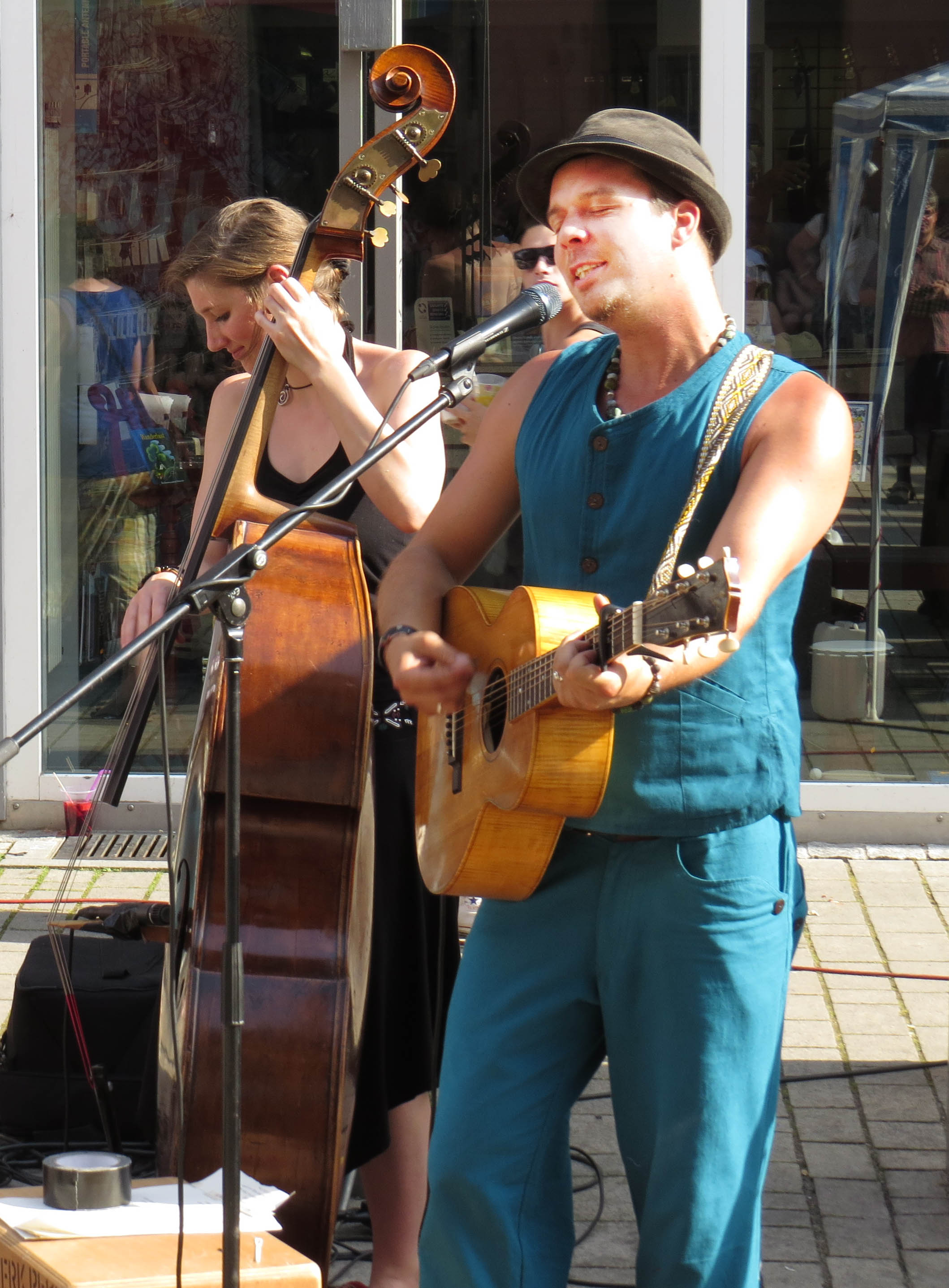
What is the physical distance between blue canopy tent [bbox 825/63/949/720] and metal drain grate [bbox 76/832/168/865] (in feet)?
9.41

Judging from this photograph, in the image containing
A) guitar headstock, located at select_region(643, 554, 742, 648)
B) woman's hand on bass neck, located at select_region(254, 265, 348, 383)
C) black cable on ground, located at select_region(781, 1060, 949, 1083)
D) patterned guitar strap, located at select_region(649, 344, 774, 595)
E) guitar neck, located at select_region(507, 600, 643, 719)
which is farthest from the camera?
black cable on ground, located at select_region(781, 1060, 949, 1083)

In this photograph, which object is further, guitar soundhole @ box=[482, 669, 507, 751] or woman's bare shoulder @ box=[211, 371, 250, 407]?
woman's bare shoulder @ box=[211, 371, 250, 407]

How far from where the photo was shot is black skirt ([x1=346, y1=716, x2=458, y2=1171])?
2912 millimetres

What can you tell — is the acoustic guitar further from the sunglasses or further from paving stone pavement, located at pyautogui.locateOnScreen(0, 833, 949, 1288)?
the sunglasses

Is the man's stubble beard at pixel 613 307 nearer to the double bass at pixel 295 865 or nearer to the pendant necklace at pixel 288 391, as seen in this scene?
the double bass at pixel 295 865

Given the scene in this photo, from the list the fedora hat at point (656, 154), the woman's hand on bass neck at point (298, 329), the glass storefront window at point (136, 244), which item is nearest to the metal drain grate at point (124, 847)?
the glass storefront window at point (136, 244)

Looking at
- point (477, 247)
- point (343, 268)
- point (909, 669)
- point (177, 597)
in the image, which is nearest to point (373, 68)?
point (343, 268)

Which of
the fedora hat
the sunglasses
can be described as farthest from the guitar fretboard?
the sunglasses

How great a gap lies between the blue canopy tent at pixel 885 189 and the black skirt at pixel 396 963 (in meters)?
3.29

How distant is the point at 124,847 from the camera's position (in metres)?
5.72

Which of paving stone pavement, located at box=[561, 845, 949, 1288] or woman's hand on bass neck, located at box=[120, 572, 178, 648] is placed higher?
woman's hand on bass neck, located at box=[120, 572, 178, 648]

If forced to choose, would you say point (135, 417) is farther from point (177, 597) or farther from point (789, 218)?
point (177, 597)

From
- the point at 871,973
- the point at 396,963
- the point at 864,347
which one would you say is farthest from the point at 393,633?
the point at 864,347

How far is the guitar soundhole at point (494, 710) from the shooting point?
7.09ft
